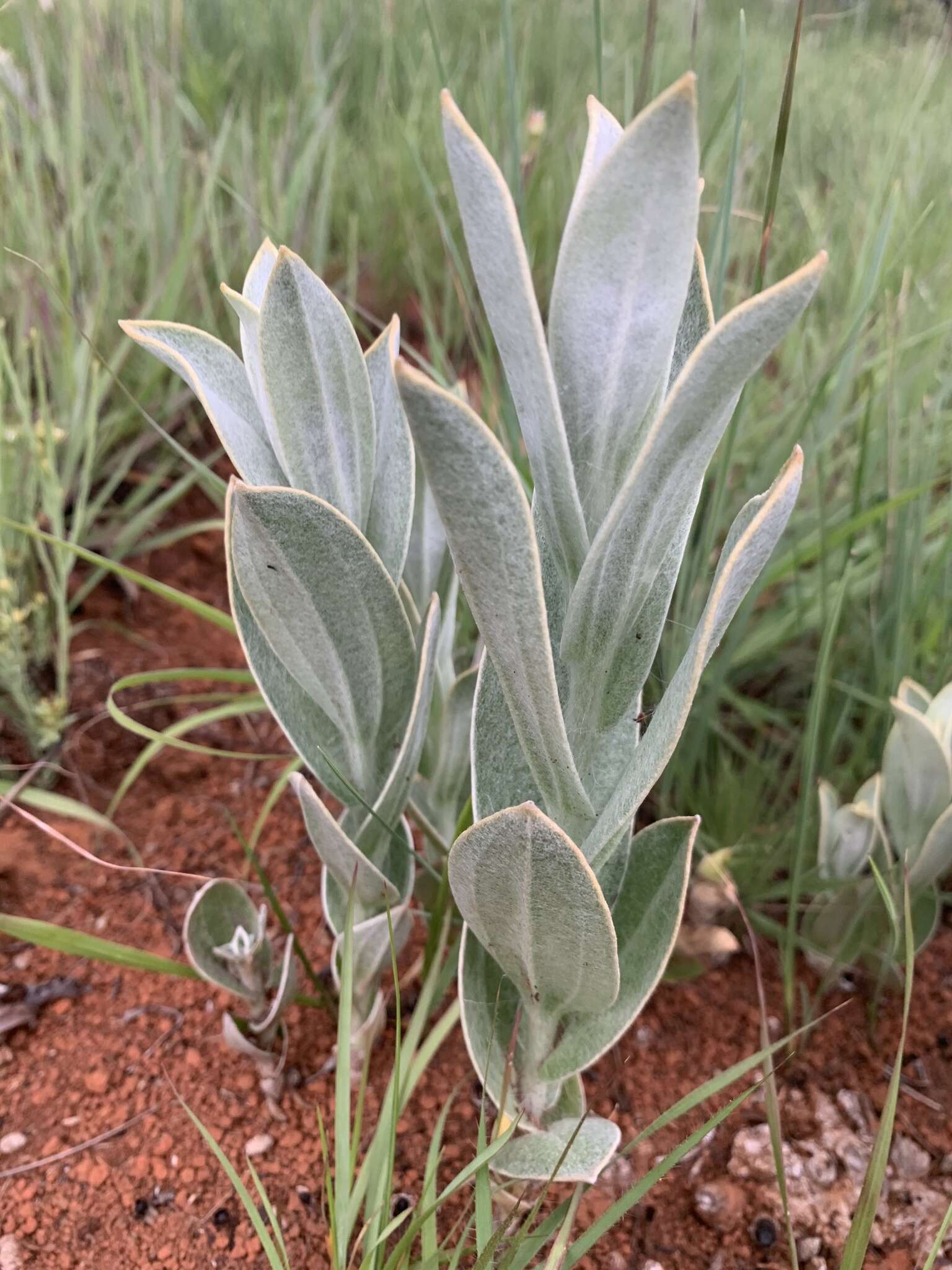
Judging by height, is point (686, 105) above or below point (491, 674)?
above

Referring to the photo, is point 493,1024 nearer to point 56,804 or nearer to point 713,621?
point 713,621

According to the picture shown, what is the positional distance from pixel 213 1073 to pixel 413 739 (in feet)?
1.37

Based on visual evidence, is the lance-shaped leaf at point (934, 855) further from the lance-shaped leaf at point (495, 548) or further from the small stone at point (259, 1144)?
the small stone at point (259, 1144)

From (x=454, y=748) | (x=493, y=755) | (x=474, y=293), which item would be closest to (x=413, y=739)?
(x=493, y=755)

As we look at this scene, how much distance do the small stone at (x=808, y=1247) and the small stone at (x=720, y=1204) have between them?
47 millimetres

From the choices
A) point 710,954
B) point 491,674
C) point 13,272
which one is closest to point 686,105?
point 491,674

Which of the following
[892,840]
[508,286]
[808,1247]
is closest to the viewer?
[508,286]

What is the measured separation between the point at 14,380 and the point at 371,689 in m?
0.58

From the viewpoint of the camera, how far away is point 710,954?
90cm

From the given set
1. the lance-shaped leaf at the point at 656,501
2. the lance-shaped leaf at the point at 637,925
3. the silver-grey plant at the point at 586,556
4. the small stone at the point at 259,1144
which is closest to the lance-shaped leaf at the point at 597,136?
the silver-grey plant at the point at 586,556

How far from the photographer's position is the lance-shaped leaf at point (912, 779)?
0.74 m

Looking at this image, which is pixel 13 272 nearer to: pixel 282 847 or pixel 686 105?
pixel 282 847

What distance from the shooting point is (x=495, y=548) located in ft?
1.34

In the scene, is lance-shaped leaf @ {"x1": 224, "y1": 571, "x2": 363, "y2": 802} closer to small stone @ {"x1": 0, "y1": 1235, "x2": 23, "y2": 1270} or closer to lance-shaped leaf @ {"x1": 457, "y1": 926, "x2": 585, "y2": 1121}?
lance-shaped leaf @ {"x1": 457, "y1": 926, "x2": 585, "y2": 1121}
